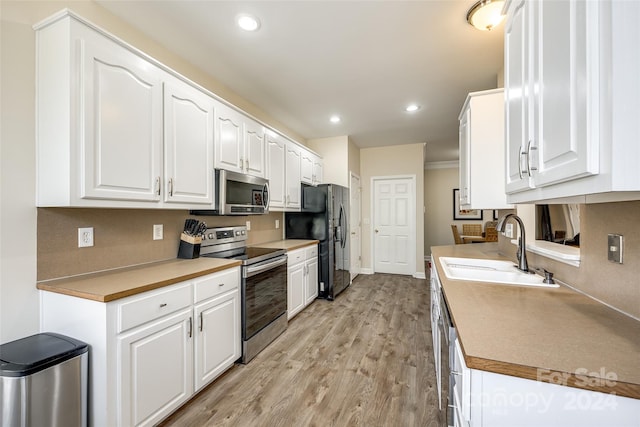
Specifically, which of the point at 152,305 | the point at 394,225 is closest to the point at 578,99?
the point at 152,305

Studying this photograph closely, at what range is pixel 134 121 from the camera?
1.71 meters

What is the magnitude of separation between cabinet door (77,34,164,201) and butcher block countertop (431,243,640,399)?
1865 mm

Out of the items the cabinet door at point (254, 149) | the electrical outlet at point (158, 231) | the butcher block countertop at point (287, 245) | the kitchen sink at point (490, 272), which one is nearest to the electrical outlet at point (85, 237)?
the electrical outlet at point (158, 231)

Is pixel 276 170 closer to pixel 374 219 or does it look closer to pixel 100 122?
pixel 100 122

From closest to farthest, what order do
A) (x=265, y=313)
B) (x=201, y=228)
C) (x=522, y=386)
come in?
(x=522, y=386), (x=201, y=228), (x=265, y=313)

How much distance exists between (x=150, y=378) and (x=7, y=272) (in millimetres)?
905

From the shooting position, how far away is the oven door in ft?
7.54

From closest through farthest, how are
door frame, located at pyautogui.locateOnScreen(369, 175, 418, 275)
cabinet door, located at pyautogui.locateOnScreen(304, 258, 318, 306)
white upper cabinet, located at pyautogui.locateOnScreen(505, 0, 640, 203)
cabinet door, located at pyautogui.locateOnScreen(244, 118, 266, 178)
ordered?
1. white upper cabinet, located at pyautogui.locateOnScreen(505, 0, 640, 203)
2. cabinet door, located at pyautogui.locateOnScreen(244, 118, 266, 178)
3. cabinet door, located at pyautogui.locateOnScreen(304, 258, 318, 306)
4. door frame, located at pyautogui.locateOnScreen(369, 175, 418, 275)

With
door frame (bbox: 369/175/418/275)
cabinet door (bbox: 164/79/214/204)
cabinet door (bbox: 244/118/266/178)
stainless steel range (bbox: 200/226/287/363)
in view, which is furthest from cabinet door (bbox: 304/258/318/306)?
door frame (bbox: 369/175/418/275)

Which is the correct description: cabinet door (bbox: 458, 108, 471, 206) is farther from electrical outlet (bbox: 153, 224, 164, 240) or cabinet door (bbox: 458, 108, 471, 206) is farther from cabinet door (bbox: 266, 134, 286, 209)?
electrical outlet (bbox: 153, 224, 164, 240)

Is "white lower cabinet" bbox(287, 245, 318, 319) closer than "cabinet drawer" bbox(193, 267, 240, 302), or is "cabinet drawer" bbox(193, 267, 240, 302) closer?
"cabinet drawer" bbox(193, 267, 240, 302)

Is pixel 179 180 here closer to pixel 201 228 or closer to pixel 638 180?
pixel 201 228

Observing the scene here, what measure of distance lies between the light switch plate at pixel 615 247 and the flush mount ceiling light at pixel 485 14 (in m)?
1.57

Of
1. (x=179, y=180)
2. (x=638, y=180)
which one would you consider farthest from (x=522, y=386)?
(x=179, y=180)
